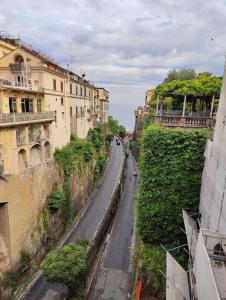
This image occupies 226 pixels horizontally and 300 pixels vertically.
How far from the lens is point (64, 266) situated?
15102mm

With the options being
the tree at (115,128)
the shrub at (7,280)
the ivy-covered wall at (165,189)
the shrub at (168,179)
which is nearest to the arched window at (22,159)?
the shrub at (7,280)

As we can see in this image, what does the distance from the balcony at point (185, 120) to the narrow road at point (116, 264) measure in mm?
12857

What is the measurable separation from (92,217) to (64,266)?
44.5 feet

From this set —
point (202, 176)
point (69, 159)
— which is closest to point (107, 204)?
point (69, 159)

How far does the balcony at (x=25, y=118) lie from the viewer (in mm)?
16453

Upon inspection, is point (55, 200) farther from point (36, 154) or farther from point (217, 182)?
point (217, 182)

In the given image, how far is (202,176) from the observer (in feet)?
42.9

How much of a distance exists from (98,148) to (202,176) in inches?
1155

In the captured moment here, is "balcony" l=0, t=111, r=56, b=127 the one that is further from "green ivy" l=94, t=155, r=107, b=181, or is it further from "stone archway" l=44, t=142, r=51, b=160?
"green ivy" l=94, t=155, r=107, b=181

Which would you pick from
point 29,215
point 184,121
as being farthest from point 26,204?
point 184,121

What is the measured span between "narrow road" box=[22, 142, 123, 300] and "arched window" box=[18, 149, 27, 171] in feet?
30.0

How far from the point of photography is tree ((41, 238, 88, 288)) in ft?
49.0

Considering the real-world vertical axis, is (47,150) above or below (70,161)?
above

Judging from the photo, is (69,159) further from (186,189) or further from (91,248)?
(186,189)
